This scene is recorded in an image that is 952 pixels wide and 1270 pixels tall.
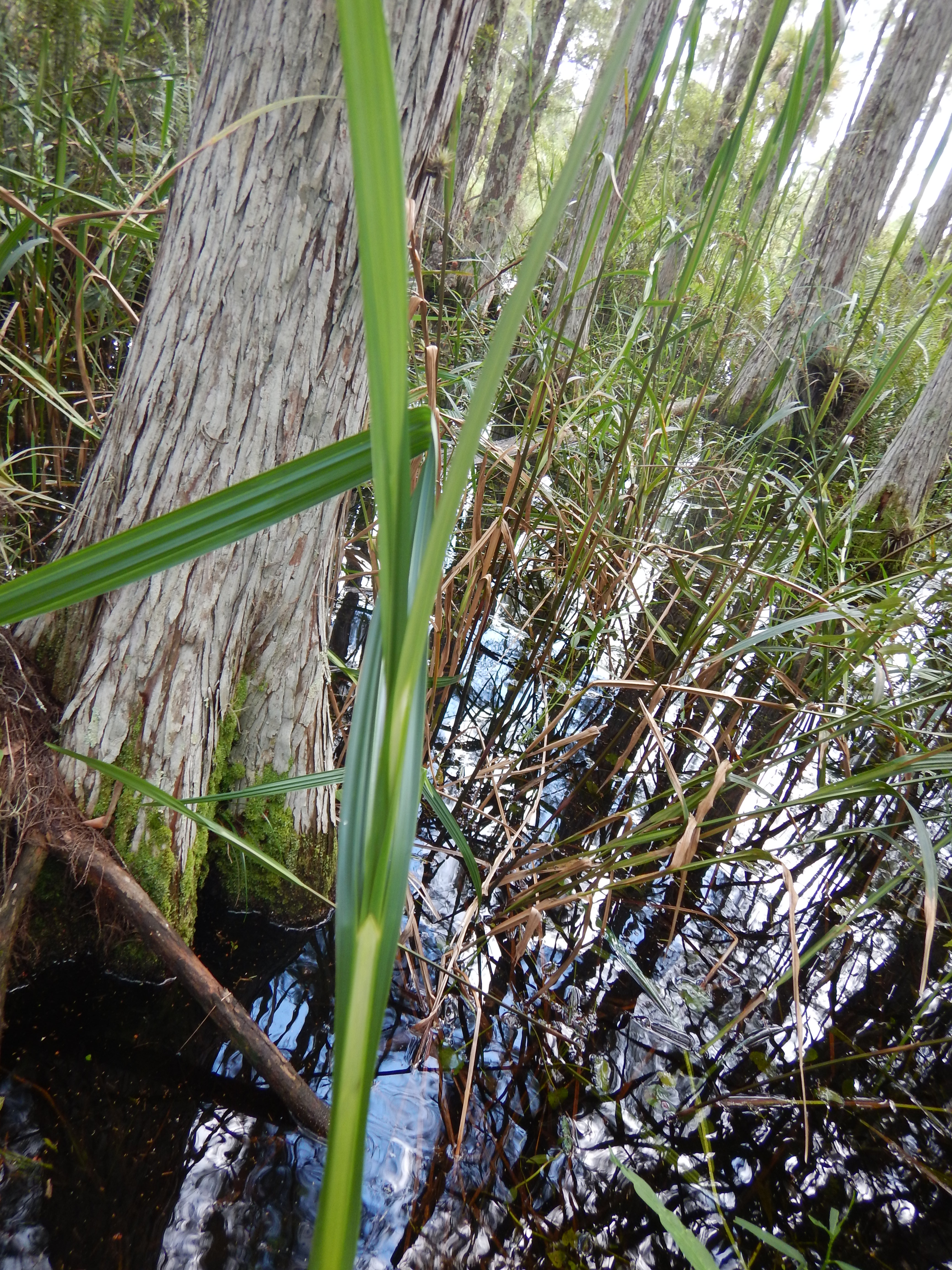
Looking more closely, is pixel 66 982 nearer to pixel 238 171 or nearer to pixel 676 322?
pixel 238 171

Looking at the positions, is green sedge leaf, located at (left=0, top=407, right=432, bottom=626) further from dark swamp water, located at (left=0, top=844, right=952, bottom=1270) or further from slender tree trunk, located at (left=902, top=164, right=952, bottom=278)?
slender tree trunk, located at (left=902, top=164, right=952, bottom=278)

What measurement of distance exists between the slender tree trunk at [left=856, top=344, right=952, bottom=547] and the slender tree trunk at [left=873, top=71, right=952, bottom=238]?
1.00m

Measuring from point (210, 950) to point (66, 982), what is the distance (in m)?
0.25

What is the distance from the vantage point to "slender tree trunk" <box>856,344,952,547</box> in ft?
13.1

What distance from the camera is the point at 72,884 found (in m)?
1.19

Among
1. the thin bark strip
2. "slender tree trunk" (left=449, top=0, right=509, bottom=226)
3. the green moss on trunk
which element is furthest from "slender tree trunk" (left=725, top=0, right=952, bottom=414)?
the thin bark strip

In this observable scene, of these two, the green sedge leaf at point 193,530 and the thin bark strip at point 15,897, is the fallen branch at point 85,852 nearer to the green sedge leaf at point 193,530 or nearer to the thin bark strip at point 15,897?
the thin bark strip at point 15,897

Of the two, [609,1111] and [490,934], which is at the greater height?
[490,934]

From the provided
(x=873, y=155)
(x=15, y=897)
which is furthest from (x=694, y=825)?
(x=873, y=155)

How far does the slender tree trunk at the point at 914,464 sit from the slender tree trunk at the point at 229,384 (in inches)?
150

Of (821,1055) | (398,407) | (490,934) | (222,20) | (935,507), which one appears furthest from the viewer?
(935,507)

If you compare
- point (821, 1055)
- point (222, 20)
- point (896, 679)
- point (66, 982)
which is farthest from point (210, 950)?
point (896, 679)

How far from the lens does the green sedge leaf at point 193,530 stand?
1.71 feet

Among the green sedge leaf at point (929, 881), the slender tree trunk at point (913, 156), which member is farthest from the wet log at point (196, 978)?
the slender tree trunk at point (913, 156)
